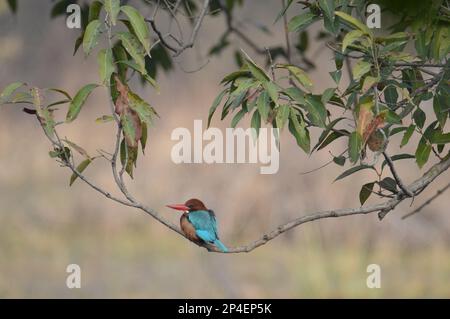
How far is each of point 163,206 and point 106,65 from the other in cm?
159

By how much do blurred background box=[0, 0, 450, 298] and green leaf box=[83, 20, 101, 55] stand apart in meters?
1.56

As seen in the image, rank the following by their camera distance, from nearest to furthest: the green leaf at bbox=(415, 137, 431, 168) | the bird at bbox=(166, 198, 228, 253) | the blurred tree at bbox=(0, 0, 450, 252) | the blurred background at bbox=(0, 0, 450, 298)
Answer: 1. the blurred tree at bbox=(0, 0, 450, 252)
2. the green leaf at bbox=(415, 137, 431, 168)
3. the bird at bbox=(166, 198, 228, 253)
4. the blurred background at bbox=(0, 0, 450, 298)

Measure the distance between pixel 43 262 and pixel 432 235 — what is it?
1407 millimetres

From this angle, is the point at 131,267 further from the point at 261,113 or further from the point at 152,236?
the point at 261,113

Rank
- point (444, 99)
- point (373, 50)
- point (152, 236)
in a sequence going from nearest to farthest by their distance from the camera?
point (373, 50) → point (444, 99) → point (152, 236)

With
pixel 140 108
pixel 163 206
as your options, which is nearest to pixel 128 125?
pixel 140 108

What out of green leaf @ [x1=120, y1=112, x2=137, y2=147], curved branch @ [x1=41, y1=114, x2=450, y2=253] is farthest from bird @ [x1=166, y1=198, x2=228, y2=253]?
green leaf @ [x1=120, y1=112, x2=137, y2=147]

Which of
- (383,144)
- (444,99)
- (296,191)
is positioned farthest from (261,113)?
(296,191)

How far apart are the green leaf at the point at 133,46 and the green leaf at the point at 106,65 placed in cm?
4

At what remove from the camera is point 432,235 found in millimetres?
3947

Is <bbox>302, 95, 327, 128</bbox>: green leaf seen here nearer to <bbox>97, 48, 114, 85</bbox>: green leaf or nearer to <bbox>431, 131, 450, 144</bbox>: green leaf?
<bbox>431, 131, 450, 144</bbox>: green leaf

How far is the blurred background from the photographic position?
12.6ft

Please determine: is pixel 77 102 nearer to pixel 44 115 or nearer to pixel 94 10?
pixel 44 115

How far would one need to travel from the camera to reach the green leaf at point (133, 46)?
2256 mm
